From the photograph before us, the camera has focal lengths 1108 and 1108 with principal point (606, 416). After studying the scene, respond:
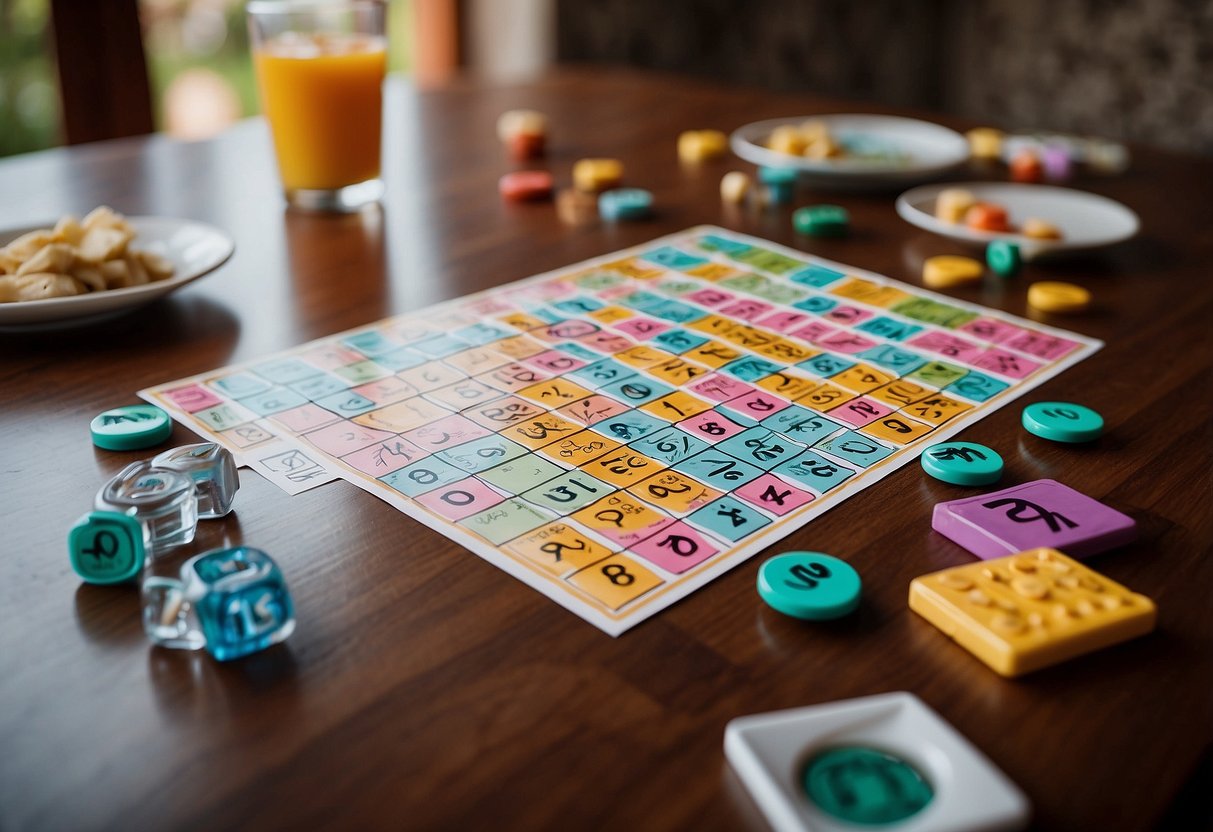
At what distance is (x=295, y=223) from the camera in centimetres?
116

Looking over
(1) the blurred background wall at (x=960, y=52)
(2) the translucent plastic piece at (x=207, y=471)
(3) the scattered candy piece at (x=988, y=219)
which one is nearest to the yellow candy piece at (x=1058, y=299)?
(3) the scattered candy piece at (x=988, y=219)

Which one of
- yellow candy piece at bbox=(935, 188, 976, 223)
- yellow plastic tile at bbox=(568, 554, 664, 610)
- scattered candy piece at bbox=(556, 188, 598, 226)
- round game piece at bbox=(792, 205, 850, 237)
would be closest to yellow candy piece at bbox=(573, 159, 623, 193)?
scattered candy piece at bbox=(556, 188, 598, 226)

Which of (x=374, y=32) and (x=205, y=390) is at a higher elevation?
(x=374, y=32)

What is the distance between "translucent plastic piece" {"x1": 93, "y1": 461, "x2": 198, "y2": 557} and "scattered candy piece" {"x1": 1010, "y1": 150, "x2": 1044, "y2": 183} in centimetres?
110

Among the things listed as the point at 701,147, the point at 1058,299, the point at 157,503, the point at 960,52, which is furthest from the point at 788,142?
the point at 960,52

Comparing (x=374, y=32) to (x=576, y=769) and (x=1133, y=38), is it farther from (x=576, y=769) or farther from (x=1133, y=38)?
(x=1133, y=38)

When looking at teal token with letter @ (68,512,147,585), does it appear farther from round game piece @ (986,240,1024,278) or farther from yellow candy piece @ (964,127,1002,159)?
yellow candy piece @ (964,127,1002,159)

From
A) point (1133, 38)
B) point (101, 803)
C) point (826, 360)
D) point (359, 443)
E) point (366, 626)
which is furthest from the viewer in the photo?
point (1133, 38)

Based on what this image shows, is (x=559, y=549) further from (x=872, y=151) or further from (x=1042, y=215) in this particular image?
(x=872, y=151)

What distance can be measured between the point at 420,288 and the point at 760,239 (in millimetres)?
353

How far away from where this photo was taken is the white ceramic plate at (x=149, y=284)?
82cm

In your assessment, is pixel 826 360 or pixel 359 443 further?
pixel 826 360

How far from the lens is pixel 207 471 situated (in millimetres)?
612

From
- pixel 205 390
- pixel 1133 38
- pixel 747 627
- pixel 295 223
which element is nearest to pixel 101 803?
pixel 747 627
